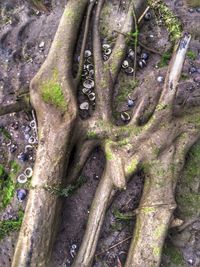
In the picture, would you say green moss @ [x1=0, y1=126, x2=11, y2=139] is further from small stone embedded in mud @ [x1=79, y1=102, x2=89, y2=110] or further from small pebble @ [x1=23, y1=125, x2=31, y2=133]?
small stone embedded in mud @ [x1=79, y1=102, x2=89, y2=110]

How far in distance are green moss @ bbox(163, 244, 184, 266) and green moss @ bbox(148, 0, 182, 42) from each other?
130 inches

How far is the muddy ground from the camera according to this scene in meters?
6.09

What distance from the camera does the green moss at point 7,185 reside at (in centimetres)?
632

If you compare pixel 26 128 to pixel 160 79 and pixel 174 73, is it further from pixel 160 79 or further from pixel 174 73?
pixel 174 73

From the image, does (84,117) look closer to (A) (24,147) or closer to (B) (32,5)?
(A) (24,147)

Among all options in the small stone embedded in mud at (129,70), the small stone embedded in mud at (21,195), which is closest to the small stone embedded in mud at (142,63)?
the small stone embedded in mud at (129,70)

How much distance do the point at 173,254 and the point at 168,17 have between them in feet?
12.5

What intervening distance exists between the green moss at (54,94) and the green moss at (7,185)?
1189 mm

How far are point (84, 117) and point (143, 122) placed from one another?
0.91 metres

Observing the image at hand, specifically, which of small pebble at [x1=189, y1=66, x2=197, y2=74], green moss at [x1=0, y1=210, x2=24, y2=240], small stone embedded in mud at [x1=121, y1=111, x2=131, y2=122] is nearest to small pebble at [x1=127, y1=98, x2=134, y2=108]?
small stone embedded in mud at [x1=121, y1=111, x2=131, y2=122]

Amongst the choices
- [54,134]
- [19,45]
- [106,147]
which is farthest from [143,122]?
[19,45]

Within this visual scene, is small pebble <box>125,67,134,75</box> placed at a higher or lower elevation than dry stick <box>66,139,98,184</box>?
higher

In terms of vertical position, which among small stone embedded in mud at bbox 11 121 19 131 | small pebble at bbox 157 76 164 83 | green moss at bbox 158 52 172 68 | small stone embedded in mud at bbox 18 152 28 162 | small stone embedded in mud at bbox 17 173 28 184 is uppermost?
green moss at bbox 158 52 172 68

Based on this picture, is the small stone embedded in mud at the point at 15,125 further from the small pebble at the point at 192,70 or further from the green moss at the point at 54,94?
the small pebble at the point at 192,70
